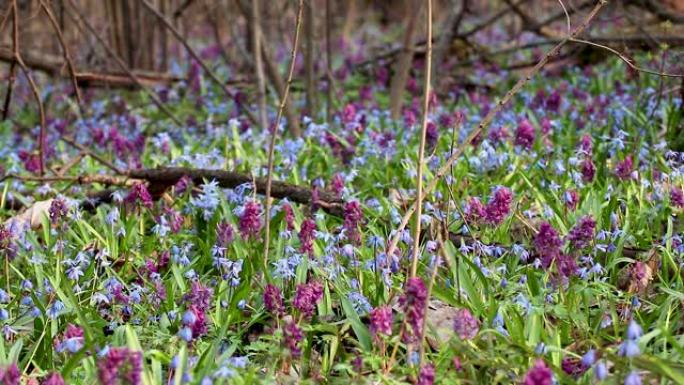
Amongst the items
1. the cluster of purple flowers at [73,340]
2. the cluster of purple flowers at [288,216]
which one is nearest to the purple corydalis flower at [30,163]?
the cluster of purple flowers at [288,216]

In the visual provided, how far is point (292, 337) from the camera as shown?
8.01ft

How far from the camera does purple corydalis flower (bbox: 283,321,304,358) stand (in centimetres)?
241

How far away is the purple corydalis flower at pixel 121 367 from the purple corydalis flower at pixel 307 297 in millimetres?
670

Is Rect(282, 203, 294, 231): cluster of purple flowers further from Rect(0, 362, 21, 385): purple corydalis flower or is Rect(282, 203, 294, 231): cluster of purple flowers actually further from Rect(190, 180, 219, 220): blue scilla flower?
Rect(0, 362, 21, 385): purple corydalis flower

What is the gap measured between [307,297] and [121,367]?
0.71 m

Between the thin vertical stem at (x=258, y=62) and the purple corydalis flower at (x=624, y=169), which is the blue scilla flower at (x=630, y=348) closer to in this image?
the purple corydalis flower at (x=624, y=169)

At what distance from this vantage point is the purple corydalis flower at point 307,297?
269 cm

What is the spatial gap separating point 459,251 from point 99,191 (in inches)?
87.1

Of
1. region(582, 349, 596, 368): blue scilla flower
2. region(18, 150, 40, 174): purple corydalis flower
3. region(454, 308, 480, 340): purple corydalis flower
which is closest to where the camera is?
region(582, 349, 596, 368): blue scilla flower

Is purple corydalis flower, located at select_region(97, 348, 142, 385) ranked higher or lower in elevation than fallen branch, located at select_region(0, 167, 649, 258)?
higher

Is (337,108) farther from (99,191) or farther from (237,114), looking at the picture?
(99,191)

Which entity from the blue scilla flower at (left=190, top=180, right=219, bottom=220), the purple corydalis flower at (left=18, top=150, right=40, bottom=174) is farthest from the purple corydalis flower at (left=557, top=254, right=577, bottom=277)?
the purple corydalis flower at (left=18, top=150, right=40, bottom=174)

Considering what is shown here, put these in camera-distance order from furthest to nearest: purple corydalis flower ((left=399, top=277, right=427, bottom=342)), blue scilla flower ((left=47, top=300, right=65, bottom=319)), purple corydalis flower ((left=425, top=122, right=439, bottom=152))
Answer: purple corydalis flower ((left=425, top=122, right=439, bottom=152))
blue scilla flower ((left=47, top=300, right=65, bottom=319))
purple corydalis flower ((left=399, top=277, right=427, bottom=342))

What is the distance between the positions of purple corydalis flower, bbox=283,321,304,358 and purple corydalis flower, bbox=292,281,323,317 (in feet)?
0.52
